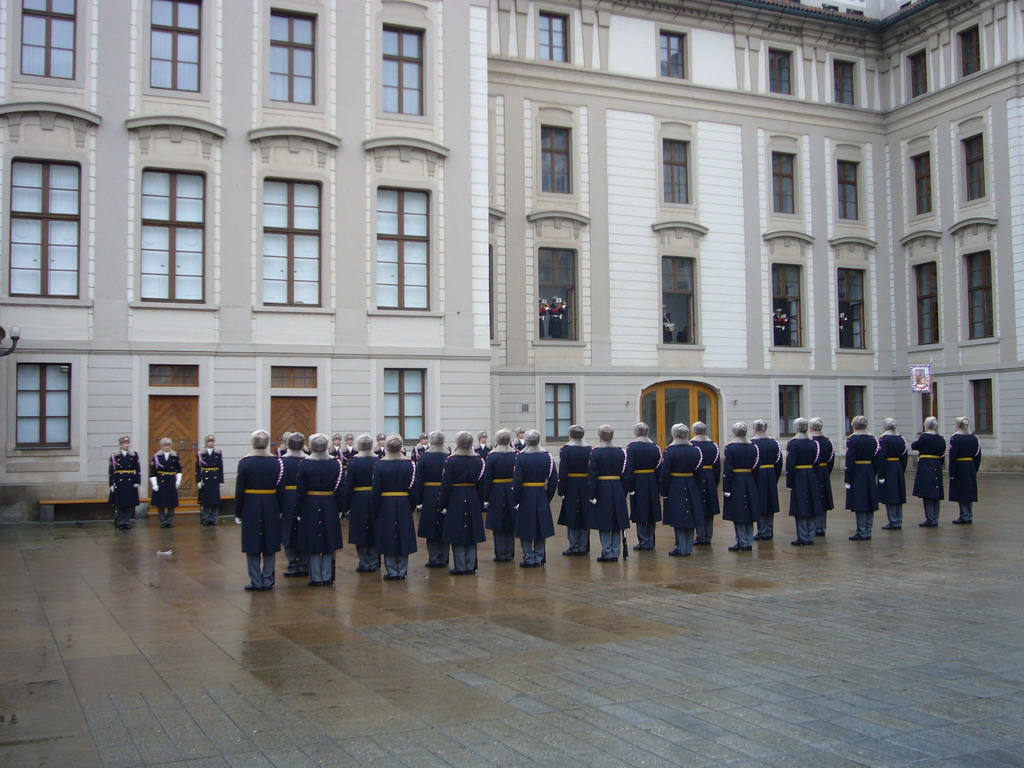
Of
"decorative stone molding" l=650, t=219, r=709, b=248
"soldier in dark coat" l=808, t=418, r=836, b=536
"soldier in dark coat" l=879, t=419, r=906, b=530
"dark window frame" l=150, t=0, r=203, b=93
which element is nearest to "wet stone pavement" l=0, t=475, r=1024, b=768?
"soldier in dark coat" l=808, t=418, r=836, b=536

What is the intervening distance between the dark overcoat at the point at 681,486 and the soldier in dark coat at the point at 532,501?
1812 millimetres

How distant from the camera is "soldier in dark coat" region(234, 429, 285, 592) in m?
11.6

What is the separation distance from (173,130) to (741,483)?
1501 cm

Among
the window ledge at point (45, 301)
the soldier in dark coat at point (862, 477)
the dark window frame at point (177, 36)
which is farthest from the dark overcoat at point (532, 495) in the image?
the dark window frame at point (177, 36)

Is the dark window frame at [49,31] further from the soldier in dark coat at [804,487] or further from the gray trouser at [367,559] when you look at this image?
the soldier in dark coat at [804,487]

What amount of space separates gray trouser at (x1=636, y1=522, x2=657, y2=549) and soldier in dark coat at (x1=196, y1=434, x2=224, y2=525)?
9.35 metres

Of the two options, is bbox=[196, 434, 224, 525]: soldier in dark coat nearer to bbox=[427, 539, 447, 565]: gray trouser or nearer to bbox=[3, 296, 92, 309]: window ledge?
bbox=[3, 296, 92, 309]: window ledge

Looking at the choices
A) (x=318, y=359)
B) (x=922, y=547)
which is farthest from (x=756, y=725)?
(x=318, y=359)

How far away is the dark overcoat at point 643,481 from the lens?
14.5m

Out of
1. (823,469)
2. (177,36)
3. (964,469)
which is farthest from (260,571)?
(177,36)

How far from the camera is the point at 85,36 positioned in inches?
870

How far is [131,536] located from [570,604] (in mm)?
10621

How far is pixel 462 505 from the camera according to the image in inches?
510

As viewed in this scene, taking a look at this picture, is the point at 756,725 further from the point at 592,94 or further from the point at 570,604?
the point at 592,94
